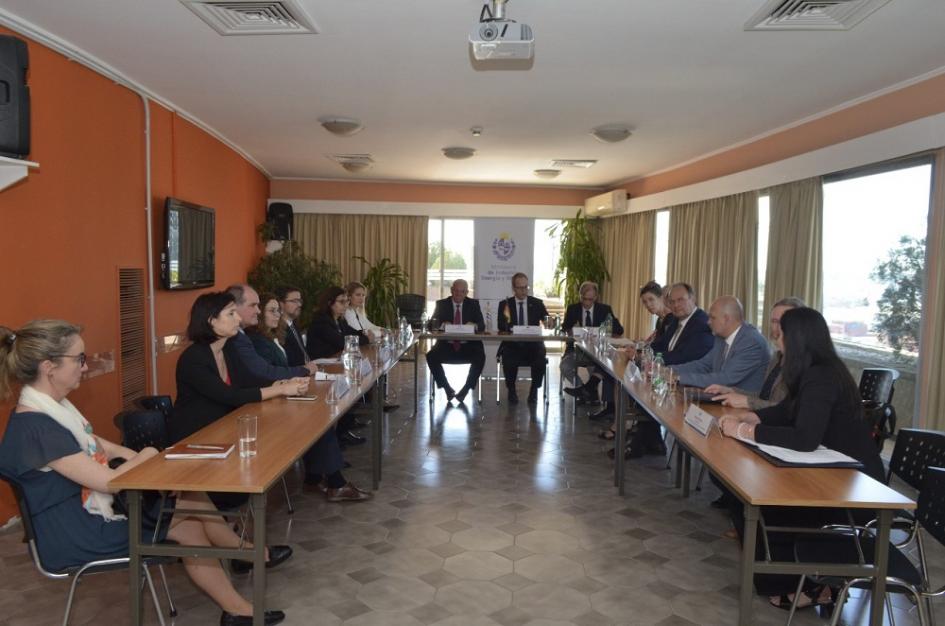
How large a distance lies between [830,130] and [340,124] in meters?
4.25

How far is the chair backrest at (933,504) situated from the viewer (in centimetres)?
209

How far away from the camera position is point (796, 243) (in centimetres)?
584

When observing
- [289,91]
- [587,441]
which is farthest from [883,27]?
[289,91]

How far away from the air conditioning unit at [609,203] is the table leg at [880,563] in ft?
25.2

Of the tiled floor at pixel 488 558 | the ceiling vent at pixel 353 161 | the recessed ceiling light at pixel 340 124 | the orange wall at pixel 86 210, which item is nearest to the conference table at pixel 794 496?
the tiled floor at pixel 488 558

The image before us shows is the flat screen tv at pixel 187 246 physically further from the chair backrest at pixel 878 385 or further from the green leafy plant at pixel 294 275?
the chair backrest at pixel 878 385

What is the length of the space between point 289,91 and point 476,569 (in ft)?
12.4

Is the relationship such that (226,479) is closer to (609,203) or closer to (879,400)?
(879,400)

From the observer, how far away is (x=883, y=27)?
358cm

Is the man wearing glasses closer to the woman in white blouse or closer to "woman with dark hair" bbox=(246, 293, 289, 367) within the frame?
"woman with dark hair" bbox=(246, 293, 289, 367)

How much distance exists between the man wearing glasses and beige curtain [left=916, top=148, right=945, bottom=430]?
4387mm

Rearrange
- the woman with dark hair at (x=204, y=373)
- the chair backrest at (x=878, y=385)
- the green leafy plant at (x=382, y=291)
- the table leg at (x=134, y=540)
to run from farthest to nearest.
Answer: the green leafy plant at (x=382, y=291), the chair backrest at (x=878, y=385), the woman with dark hair at (x=204, y=373), the table leg at (x=134, y=540)

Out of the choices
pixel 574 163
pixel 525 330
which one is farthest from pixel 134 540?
pixel 574 163

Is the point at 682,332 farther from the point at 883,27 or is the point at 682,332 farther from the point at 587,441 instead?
the point at 883,27
